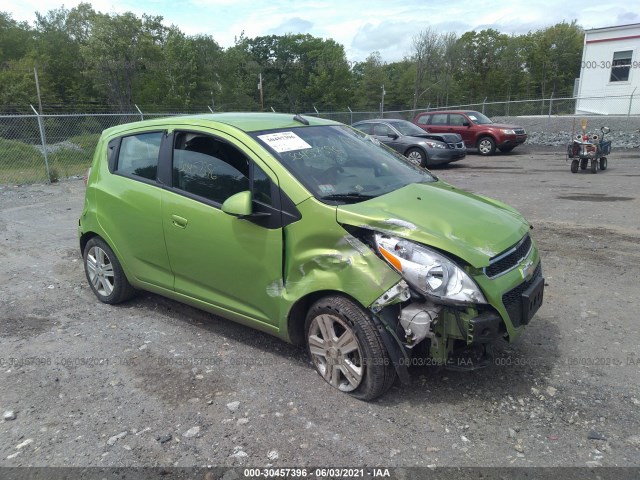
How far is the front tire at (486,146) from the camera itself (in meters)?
18.2

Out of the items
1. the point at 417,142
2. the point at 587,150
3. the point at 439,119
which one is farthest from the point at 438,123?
the point at 587,150

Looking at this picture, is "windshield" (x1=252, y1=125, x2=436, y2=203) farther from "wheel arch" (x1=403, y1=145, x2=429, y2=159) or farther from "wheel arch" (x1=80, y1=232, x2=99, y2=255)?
"wheel arch" (x1=403, y1=145, x2=429, y2=159)

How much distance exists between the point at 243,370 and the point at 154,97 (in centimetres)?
5144

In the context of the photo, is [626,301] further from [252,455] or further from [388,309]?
[252,455]

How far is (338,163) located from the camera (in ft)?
12.0

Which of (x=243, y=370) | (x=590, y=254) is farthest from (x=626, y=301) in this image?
(x=243, y=370)

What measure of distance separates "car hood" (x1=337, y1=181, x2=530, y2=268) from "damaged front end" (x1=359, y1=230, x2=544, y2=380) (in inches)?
2.5

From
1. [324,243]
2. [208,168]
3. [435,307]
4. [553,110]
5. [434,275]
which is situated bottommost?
[435,307]

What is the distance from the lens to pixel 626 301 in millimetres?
4480

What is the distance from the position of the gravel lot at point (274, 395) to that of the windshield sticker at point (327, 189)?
1269 millimetres

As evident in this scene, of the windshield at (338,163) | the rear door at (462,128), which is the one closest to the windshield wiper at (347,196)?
the windshield at (338,163)

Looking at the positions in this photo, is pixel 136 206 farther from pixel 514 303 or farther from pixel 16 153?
pixel 16 153

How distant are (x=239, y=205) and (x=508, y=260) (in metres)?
1.75

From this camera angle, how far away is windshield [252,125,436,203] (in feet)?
10.8
